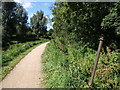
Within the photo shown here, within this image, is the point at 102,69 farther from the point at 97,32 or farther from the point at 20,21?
the point at 20,21

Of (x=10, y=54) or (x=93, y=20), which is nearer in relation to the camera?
(x=93, y=20)

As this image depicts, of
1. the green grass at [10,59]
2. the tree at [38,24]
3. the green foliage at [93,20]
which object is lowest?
the green grass at [10,59]

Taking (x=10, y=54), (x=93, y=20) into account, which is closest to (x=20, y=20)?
(x=10, y=54)

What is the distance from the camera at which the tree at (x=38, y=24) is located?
47.8 meters

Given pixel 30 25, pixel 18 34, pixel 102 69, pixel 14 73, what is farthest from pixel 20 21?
pixel 102 69

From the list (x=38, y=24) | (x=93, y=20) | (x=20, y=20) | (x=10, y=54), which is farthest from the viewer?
(x=38, y=24)

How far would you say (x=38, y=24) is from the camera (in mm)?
48281

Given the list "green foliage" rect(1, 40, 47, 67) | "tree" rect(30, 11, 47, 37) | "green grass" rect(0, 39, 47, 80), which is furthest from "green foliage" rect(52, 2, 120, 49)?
"tree" rect(30, 11, 47, 37)

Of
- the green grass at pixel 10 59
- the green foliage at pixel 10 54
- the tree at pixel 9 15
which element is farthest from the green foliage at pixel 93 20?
the tree at pixel 9 15

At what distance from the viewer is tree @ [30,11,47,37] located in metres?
47.8

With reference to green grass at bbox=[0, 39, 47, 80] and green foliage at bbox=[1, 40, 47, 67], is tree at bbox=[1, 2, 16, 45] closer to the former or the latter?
green foliage at bbox=[1, 40, 47, 67]

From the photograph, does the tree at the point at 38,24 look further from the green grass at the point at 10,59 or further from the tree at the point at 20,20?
the green grass at the point at 10,59

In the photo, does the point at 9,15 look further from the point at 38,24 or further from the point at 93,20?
the point at 93,20

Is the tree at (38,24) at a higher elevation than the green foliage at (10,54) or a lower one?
higher
